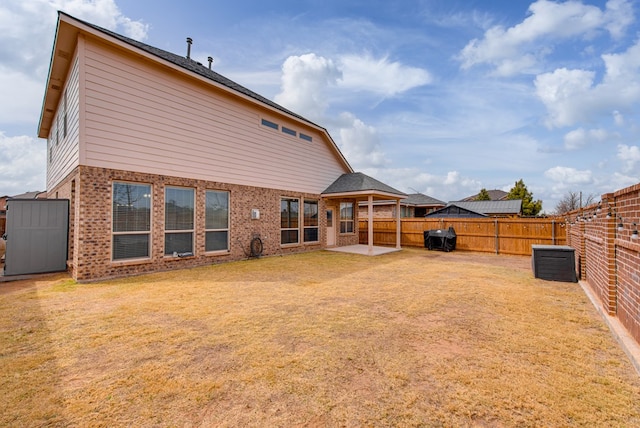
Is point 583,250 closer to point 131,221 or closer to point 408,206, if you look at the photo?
point 131,221

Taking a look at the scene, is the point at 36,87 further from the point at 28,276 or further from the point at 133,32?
the point at 28,276

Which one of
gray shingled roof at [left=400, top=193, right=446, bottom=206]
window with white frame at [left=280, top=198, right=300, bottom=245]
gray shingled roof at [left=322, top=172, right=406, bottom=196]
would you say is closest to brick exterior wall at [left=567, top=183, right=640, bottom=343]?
gray shingled roof at [left=322, top=172, right=406, bottom=196]

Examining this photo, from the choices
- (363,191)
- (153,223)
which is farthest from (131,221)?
(363,191)

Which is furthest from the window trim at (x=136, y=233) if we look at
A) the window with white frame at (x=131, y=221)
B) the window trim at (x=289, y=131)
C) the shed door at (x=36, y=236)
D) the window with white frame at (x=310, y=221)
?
the window with white frame at (x=310, y=221)

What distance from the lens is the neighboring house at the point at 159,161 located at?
22.4 ft

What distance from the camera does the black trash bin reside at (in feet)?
44.9

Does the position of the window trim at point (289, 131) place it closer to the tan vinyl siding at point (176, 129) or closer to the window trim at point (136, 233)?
the tan vinyl siding at point (176, 129)

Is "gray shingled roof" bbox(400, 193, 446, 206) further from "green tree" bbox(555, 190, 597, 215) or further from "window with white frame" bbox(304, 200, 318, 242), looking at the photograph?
"green tree" bbox(555, 190, 597, 215)

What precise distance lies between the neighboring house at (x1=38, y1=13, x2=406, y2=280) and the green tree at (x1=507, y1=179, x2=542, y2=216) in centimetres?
2709

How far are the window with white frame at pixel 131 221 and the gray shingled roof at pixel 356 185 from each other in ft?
25.7

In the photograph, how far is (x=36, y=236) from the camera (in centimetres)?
770

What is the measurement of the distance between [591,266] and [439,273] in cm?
317

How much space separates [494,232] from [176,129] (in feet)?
44.5

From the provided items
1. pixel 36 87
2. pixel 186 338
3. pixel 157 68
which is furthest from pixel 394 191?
pixel 36 87
